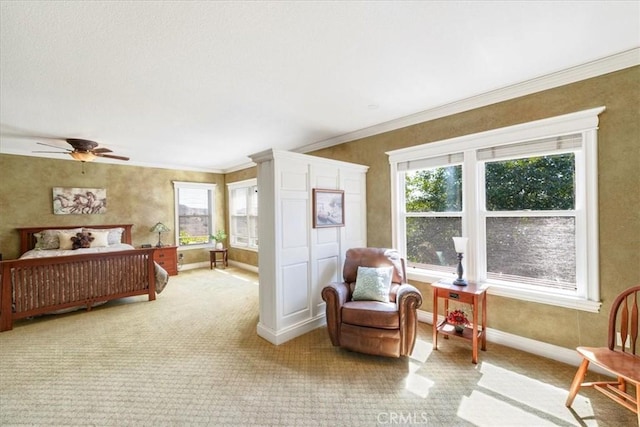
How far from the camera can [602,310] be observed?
2.31 m

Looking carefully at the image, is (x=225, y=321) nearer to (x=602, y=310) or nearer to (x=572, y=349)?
(x=572, y=349)

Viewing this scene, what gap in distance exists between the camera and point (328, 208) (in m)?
3.43

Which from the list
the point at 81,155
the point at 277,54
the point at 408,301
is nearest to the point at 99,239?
the point at 81,155

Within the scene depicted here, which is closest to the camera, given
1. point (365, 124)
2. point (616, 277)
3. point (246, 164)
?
point (616, 277)

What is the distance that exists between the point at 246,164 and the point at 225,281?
273 cm

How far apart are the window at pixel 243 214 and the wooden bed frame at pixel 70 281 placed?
2455 mm

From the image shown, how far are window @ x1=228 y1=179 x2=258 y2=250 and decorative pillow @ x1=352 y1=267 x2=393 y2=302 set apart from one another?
12.6 ft

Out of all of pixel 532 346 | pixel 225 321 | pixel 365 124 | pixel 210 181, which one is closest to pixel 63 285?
pixel 225 321

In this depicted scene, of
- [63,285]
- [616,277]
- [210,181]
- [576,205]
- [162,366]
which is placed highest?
[210,181]

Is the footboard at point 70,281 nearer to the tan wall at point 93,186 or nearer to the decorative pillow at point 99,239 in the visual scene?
the decorative pillow at point 99,239

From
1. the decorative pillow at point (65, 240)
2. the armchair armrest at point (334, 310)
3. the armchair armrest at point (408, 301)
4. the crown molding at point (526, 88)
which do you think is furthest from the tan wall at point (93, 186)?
the armchair armrest at point (408, 301)

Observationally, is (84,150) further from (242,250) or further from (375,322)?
(375,322)

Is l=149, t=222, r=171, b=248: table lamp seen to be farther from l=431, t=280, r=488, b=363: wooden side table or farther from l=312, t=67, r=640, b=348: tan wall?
l=312, t=67, r=640, b=348: tan wall

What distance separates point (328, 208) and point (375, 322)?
1483 millimetres
